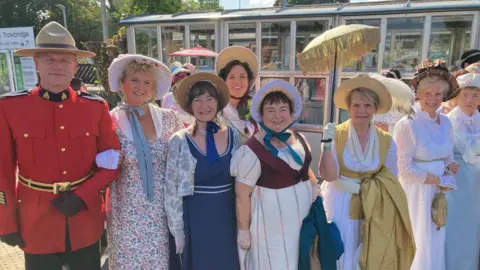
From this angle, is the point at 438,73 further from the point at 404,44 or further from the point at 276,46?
the point at 276,46

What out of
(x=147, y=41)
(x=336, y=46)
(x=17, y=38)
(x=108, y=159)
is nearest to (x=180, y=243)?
(x=108, y=159)

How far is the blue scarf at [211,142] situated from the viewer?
6.68 feet

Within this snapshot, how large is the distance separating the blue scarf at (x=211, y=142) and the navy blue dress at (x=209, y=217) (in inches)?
1.1

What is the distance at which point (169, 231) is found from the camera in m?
2.15

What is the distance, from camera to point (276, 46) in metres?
5.31

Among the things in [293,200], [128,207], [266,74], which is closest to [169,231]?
[128,207]

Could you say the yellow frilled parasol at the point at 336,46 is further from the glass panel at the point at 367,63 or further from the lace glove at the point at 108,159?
the glass panel at the point at 367,63

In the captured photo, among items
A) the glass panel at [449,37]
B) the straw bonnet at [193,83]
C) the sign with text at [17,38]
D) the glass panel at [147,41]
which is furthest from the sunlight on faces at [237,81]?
the sign with text at [17,38]

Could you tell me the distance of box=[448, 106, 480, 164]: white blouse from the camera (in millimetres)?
2867

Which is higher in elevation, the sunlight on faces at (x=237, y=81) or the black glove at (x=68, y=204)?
the sunlight on faces at (x=237, y=81)

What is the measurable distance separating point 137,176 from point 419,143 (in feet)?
7.06

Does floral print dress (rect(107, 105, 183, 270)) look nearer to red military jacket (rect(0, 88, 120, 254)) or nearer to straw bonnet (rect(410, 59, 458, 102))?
red military jacket (rect(0, 88, 120, 254))

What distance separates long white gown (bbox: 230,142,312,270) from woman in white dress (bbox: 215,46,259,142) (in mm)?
500

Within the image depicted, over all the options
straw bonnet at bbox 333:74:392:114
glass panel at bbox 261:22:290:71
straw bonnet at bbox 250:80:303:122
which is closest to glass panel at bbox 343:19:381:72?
glass panel at bbox 261:22:290:71
